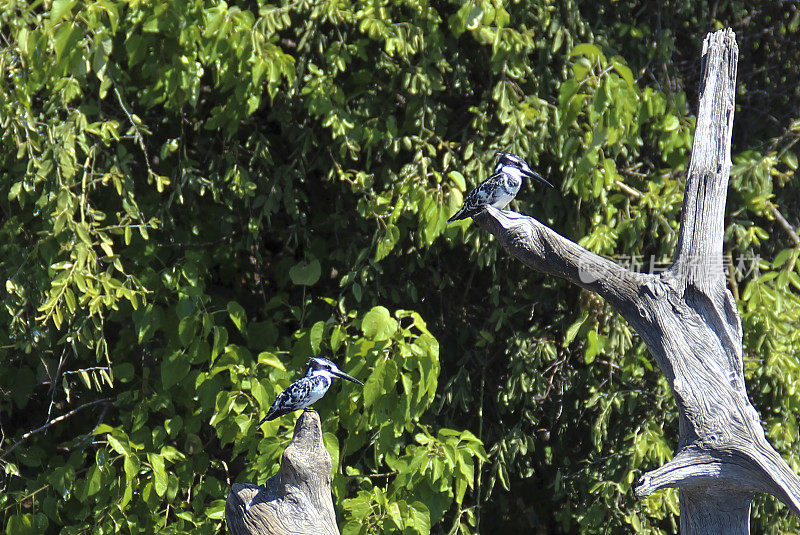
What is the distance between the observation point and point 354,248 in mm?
3447

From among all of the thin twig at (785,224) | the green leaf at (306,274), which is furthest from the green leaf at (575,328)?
the green leaf at (306,274)

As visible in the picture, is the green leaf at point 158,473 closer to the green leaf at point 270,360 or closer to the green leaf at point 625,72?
the green leaf at point 270,360

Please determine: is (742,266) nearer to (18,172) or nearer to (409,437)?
(409,437)

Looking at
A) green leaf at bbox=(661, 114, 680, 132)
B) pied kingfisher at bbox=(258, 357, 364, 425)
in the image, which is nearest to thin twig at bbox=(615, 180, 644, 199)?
green leaf at bbox=(661, 114, 680, 132)

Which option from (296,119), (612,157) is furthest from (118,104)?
(612,157)

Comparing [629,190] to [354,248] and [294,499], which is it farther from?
[294,499]

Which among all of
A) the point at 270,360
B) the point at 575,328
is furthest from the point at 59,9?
the point at 575,328

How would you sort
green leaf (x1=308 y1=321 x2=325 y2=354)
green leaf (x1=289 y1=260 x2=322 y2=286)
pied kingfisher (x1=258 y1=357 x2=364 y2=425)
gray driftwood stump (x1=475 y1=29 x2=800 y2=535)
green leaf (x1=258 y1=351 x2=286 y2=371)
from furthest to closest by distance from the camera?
green leaf (x1=289 y1=260 x2=322 y2=286) < green leaf (x1=308 y1=321 x2=325 y2=354) < green leaf (x1=258 y1=351 x2=286 y2=371) < pied kingfisher (x1=258 y1=357 x2=364 y2=425) < gray driftwood stump (x1=475 y1=29 x2=800 y2=535)

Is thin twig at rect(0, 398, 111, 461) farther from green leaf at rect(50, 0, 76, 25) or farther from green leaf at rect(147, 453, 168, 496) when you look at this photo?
green leaf at rect(50, 0, 76, 25)

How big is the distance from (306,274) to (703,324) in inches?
63.3

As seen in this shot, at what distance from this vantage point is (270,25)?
3061 mm

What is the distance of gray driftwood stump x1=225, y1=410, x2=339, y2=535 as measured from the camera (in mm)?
2082

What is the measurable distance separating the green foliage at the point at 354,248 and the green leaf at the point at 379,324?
0.01 meters

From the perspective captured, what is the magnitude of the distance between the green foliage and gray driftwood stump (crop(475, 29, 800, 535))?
0.70 m
